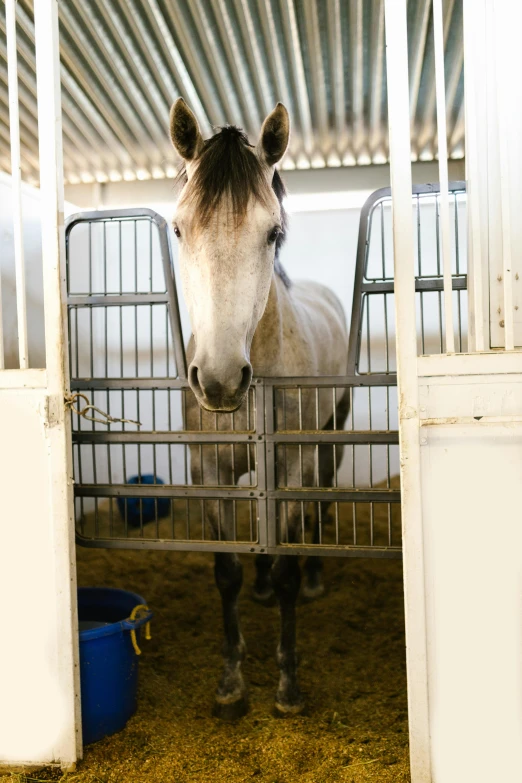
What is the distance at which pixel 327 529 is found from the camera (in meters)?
4.54

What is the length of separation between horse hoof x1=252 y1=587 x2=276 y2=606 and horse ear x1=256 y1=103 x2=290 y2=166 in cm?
221

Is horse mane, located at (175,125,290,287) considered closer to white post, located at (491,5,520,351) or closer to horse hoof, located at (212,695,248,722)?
white post, located at (491,5,520,351)

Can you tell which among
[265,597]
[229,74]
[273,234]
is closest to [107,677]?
A: [265,597]

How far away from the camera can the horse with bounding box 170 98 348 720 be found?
5.60 ft

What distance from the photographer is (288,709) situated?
83.5 inches

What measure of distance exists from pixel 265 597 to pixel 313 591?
0.90 feet

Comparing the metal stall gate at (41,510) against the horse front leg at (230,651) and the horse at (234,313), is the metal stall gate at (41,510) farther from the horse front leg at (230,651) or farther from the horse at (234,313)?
the horse front leg at (230,651)

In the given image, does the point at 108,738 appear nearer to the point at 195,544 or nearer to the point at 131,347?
the point at 195,544

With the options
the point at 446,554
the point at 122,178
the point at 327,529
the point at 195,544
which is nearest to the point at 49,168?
the point at 195,544

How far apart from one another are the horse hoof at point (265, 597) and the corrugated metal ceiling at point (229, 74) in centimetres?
286

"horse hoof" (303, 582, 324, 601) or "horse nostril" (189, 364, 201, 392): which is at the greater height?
"horse nostril" (189, 364, 201, 392)

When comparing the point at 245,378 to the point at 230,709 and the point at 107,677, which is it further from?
the point at 230,709

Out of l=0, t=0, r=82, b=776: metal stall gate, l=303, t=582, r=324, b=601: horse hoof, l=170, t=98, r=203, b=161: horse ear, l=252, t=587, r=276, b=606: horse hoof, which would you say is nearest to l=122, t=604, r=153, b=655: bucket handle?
l=0, t=0, r=82, b=776: metal stall gate

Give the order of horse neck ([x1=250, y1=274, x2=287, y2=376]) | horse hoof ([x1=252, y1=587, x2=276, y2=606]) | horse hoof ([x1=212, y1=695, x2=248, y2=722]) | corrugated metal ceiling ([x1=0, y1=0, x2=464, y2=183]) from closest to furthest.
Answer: horse hoof ([x1=212, y1=695, x2=248, y2=722])
horse neck ([x1=250, y1=274, x2=287, y2=376])
corrugated metal ceiling ([x1=0, y1=0, x2=464, y2=183])
horse hoof ([x1=252, y1=587, x2=276, y2=606])
